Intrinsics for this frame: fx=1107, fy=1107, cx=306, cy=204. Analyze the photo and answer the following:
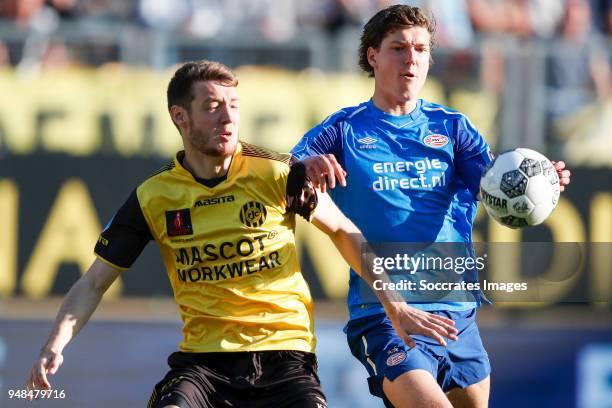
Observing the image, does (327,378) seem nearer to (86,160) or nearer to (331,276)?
(331,276)

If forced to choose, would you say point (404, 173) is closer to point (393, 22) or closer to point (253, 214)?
point (393, 22)

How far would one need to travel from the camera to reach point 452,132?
20.4ft

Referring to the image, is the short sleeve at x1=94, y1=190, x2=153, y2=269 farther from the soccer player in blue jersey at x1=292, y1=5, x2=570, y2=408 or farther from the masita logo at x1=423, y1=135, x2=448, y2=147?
the masita logo at x1=423, y1=135, x2=448, y2=147

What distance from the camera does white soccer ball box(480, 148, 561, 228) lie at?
5.76 m

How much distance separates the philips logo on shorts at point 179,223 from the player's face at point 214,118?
329 mm

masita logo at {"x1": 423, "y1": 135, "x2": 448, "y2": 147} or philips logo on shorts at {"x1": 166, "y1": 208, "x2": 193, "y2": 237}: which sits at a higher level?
masita logo at {"x1": 423, "y1": 135, "x2": 448, "y2": 147}

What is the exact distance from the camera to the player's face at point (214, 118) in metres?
5.53

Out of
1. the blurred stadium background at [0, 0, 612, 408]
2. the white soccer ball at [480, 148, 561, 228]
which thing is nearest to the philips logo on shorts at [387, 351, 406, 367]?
the white soccer ball at [480, 148, 561, 228]

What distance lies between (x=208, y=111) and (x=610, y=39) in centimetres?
747

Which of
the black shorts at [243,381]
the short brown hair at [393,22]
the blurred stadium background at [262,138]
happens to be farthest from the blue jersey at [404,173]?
the blurred stadium background at [262,138]

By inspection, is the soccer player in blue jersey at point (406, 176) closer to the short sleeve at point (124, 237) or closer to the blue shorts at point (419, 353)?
the blue shorts at point (419, 353)

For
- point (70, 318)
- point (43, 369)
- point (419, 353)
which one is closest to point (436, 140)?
point (419, 353)

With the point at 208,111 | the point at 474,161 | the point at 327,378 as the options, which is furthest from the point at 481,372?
the point at 327,378

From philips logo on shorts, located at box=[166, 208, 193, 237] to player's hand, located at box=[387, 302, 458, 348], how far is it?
3.62ft
